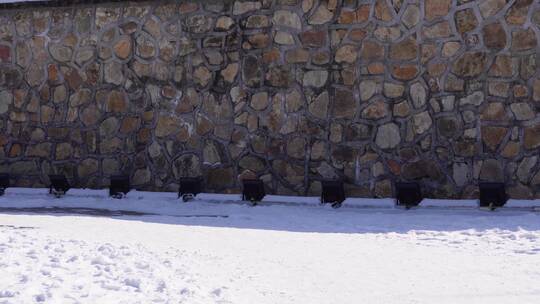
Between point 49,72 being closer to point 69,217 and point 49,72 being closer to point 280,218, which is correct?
point 69,217

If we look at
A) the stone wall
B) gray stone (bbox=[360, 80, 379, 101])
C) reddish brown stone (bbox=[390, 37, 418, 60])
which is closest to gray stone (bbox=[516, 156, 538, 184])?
the stone wall

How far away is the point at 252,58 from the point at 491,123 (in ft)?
11.9

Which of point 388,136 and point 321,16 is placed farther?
point 321,16

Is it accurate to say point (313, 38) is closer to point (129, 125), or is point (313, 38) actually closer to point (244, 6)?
point (244, 6)

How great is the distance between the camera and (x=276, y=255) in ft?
22.7

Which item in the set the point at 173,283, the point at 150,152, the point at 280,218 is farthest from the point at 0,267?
the point at 150,152

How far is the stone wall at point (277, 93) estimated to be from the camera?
10.3m

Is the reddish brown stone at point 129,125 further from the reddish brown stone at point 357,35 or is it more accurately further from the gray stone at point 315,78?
the reddish brown stone at point 357,35

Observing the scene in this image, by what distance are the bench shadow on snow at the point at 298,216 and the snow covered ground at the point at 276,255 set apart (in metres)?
0.02

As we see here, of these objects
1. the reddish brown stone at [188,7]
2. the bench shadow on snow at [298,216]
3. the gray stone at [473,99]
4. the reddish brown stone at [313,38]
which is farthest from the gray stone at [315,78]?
the reddish brown stone at [188,7]

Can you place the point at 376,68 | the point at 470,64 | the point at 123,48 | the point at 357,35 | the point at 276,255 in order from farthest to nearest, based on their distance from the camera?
the point at 123,48
the point at 357,35
the point at 376,68
the point at 470,64
the point at 276,255

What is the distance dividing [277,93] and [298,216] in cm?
229

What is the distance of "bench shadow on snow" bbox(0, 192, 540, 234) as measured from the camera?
8828mm

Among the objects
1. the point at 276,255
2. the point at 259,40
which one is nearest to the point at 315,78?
the point at 259,40
